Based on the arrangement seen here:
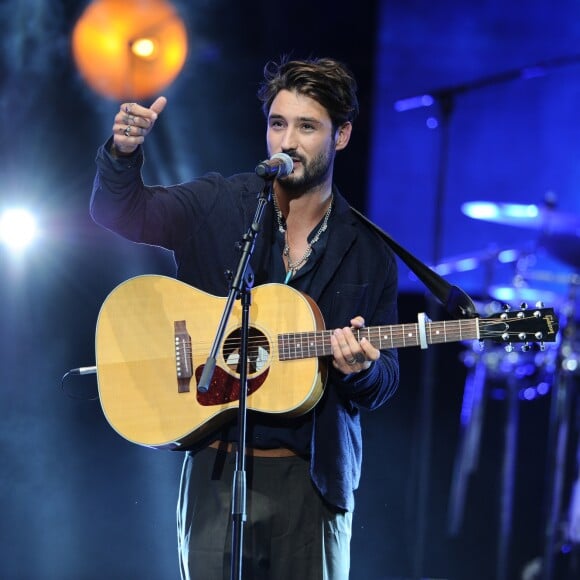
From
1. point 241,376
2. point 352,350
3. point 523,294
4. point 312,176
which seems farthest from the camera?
point 523,294

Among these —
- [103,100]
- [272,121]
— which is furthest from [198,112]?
[272,121]

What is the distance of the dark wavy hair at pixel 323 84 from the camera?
324 cm

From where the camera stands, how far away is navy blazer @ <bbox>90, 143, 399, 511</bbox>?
2.95m

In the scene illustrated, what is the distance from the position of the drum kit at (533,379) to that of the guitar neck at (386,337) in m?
2.27

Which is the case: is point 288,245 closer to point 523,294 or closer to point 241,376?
point 241,376

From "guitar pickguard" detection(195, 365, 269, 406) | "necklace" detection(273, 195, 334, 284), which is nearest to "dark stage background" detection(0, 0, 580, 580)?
"guitar pickguard" detection(195, 365, 269, 406)

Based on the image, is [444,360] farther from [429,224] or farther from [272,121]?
[272,121]

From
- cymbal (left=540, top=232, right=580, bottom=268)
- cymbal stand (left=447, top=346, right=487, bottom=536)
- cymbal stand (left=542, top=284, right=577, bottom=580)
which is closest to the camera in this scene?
cymbal stand (left=542, top=284, right=577, bottom=580)

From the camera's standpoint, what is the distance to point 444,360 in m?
5.59

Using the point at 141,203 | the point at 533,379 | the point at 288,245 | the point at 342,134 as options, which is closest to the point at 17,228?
the point at 141,203

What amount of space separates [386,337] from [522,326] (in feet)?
1.46

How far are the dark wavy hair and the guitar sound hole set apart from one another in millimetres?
917

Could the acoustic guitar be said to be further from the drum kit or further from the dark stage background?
the drum kit

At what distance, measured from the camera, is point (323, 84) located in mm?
→ 3240
